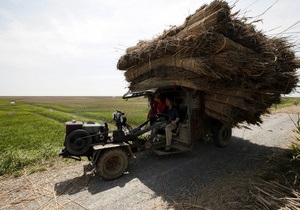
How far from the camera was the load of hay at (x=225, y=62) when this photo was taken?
4926 mm

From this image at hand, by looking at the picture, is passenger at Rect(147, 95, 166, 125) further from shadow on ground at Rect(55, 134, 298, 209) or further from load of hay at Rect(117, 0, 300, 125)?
shadow on ground at Rect(55, 134, 298, 209)

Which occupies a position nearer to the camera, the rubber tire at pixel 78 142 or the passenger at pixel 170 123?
the rubber tire at pixel 78 142

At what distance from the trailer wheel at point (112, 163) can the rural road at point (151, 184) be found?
20 cm

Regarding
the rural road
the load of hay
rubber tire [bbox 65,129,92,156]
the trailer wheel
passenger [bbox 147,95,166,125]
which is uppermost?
the load of hay

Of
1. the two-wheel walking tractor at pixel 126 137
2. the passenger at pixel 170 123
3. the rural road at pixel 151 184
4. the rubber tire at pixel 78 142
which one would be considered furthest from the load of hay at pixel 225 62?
the rubber tire at pixel 78 142

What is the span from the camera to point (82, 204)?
4.35 meters

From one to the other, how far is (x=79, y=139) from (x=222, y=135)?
5.46 m

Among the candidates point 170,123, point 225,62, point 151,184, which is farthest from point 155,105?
point 225,62

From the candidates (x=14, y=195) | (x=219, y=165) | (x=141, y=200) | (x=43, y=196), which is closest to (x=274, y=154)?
(x=219, y=165)

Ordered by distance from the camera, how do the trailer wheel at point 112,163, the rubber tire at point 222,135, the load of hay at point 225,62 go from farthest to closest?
the rubber tire at point 222,135 < the trailer wheel at point 112,163 < the load of hay at point 225,62

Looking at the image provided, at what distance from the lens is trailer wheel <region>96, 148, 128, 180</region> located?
5350mm

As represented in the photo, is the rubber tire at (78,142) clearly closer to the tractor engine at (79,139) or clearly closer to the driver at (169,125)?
the tractor engine at (79,139)

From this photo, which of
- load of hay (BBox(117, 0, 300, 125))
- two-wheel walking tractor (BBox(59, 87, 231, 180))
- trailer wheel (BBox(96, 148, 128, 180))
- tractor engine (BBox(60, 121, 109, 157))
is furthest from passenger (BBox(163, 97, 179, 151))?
tractor engine (BBox(60, 121, 109, 157))

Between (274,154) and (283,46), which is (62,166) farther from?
(283,46)
